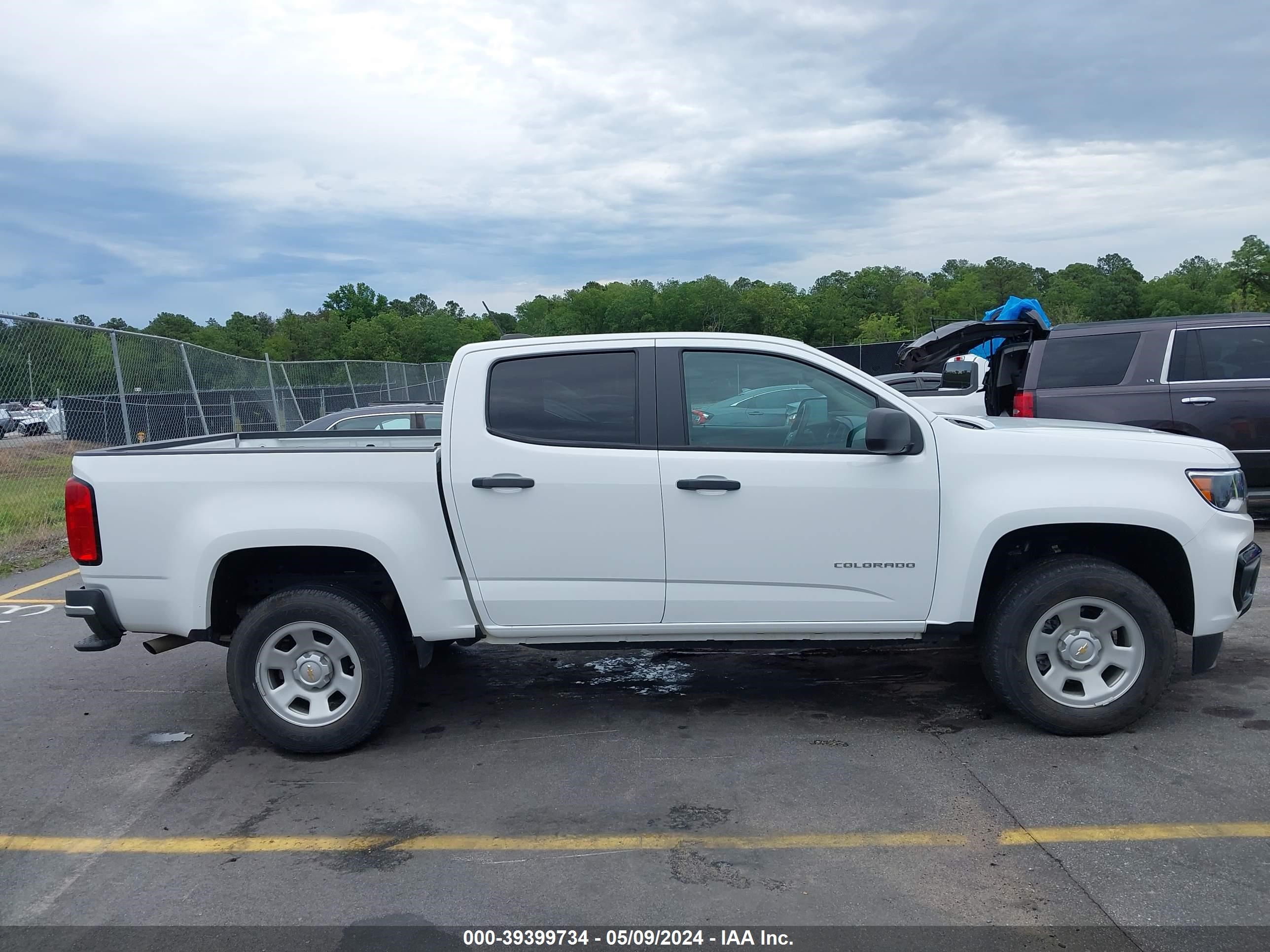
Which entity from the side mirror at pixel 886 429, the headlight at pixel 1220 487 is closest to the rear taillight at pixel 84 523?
the side mirror at pixel 886 429

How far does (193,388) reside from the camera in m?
14.7

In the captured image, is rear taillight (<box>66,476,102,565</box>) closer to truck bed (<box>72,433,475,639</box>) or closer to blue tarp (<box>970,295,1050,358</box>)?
truck bed (<box>72,433,475,639</box>)

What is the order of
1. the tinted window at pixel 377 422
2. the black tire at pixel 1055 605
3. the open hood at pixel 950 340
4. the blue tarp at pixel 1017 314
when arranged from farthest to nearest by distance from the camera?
the tinted window at pixel 377 422, the blue tarp at pixel 1017 314, the open hood at pixel 950 340, the black tire at pixel 1055 605

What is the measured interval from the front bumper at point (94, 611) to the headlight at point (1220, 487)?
5.10m

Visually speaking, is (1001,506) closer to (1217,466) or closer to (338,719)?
(1217,466)

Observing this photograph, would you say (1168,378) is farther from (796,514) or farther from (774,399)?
(796,514)

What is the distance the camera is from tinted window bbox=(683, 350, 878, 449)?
4609 millimetres

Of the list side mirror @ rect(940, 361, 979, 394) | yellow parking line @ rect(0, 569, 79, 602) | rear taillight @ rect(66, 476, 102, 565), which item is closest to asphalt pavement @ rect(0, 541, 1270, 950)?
rear taillight @ rect(66, 476, 102, 565)

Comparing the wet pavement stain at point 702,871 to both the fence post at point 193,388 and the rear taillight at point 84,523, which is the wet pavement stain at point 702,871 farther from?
the fence post at point 193,388

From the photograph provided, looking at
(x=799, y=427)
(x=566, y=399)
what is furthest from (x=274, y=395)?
(x=799, y=427)

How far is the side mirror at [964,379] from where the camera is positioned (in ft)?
42.8

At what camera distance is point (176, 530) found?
15.1 feet

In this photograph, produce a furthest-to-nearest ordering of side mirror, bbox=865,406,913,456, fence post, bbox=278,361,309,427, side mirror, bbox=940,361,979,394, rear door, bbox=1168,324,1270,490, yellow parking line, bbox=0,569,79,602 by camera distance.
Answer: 1. fence post, bbox=278,361,309,427
2. side mirror, bbox=940,361,979,394
3. rear door, bbox=1168,324,1270,490
4. yellow parking line, bbox=0,569,79,602
5. side mirror, bbox=865,406,913,456

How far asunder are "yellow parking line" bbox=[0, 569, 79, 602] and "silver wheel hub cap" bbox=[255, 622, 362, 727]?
17.2 feet
